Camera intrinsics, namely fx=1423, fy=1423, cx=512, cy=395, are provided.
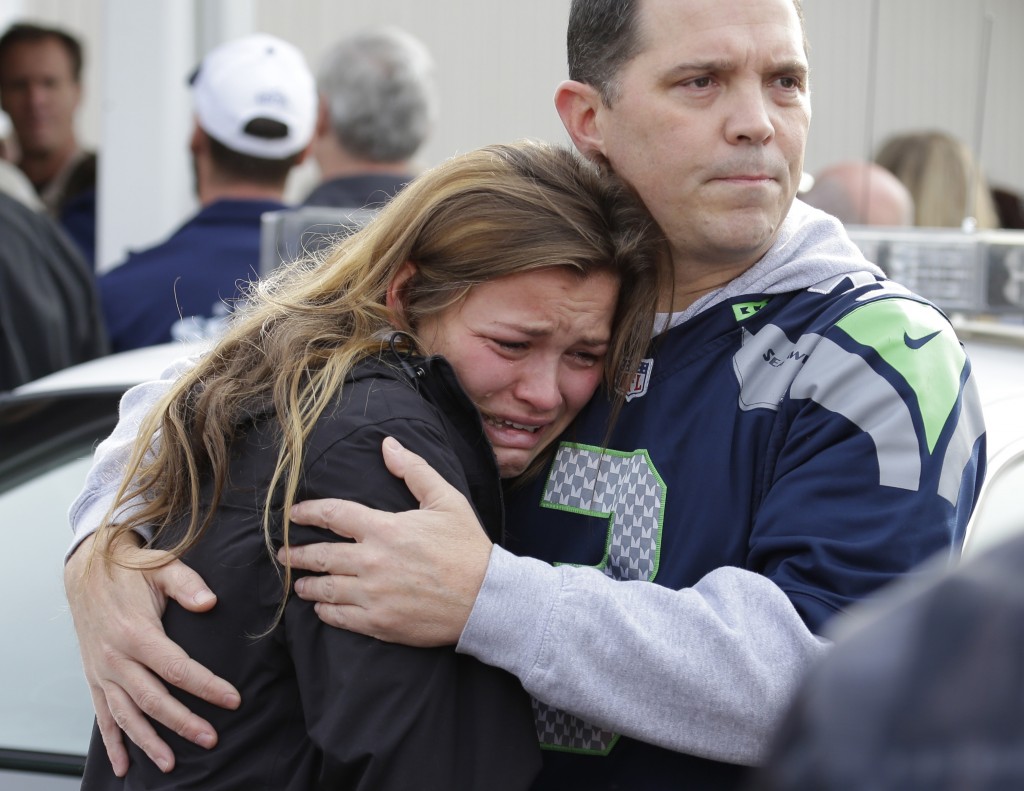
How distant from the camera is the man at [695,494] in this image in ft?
4.89

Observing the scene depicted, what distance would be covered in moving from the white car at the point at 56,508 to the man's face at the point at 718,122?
1.78 feet

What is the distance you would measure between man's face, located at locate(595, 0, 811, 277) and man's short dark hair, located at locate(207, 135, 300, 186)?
283 centimetres

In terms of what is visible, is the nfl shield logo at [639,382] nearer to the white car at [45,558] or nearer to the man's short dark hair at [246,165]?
the white car at [45,558]

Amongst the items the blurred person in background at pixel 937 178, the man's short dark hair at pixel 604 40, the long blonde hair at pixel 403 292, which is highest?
the man's short dark hair at pixel 604 40

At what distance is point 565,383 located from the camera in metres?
1.85

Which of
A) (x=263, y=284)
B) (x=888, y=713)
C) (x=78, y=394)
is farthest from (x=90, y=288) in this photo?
(x=888, y=713)

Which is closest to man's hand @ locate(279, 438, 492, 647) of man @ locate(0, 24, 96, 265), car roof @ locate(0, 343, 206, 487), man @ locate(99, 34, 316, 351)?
car roof @ locate(0, 343, 206, 487)

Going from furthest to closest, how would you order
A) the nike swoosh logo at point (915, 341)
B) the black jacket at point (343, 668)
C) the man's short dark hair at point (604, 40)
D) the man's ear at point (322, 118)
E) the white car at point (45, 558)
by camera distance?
the man's ear at point (322, 118), the white car at point (45, 558), the man's short dark hair at point (604, 40), the nike swoosh logo at point (915, 341), the black jacket at point (343, 668)

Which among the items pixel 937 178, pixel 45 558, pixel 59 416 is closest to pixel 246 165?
pixel 59 416

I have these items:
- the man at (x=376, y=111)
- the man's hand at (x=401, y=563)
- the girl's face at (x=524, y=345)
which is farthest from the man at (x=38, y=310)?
the man's hand at (x=401, y=563)

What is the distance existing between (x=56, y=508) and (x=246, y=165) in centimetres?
209

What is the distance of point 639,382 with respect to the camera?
6.07 ft

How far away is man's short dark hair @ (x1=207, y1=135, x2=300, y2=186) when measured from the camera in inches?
178

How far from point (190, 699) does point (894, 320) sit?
0.91m
